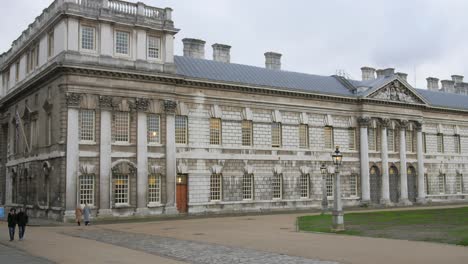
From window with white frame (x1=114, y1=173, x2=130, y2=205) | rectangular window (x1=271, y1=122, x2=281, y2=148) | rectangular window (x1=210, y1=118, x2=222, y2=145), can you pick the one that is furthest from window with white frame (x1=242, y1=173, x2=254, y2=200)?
window with white frame (x1=114, y1=173, x2=130, y2=205)

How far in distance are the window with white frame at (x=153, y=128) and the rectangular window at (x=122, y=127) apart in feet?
5.45

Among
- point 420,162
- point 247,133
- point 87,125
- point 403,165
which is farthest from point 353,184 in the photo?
point 87,125

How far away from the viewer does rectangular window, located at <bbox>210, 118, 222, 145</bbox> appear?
45875 mm

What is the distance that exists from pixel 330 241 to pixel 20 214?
44.3 feet

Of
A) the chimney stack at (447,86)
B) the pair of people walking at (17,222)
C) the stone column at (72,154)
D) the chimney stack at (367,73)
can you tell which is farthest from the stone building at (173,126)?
the chimney stack at (447,86)

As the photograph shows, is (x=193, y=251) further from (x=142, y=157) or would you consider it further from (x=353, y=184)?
(x=353, y=184)

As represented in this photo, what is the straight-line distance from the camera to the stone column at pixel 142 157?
40812mm

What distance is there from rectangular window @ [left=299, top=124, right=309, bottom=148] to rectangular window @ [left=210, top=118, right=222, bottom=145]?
847cm

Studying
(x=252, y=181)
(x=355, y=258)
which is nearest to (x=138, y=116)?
(x=252, y=181)

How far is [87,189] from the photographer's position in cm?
3916

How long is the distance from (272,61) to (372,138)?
1233 centimetres

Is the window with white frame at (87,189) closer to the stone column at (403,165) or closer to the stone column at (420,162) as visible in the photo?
the stone column at (403,165)

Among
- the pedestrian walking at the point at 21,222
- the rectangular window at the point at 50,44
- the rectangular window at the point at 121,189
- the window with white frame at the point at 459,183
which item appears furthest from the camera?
the window with white frame at the point at 459,183

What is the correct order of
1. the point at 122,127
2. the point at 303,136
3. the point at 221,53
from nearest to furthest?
1. the point at 122,127
2. the point at 303,136
3. the point at 221,53
